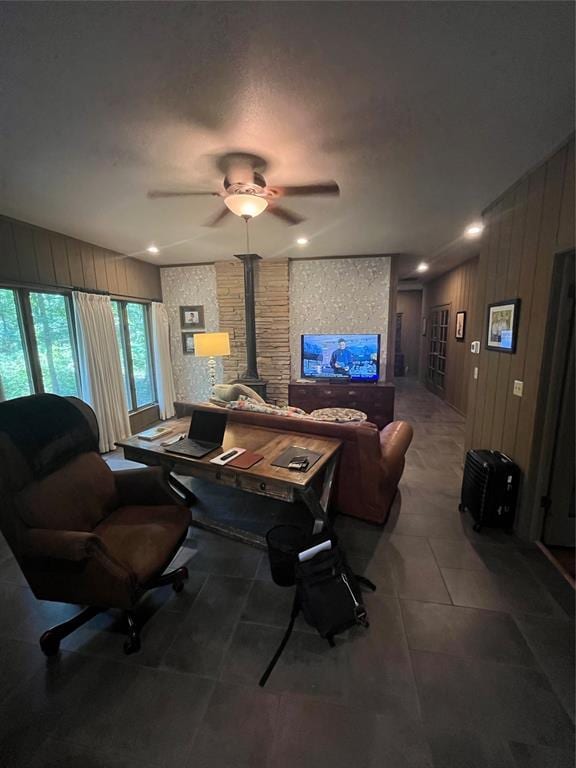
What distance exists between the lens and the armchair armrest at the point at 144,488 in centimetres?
201

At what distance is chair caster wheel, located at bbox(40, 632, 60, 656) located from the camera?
1.50 meters

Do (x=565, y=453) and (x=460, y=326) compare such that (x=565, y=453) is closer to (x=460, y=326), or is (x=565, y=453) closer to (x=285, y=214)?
(x=285, y=214)

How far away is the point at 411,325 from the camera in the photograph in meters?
9.32

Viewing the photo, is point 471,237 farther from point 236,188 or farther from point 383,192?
point 236,188

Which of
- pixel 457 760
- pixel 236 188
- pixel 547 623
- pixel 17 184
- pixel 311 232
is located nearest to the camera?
pixel 457 760

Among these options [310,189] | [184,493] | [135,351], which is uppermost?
[310,189]

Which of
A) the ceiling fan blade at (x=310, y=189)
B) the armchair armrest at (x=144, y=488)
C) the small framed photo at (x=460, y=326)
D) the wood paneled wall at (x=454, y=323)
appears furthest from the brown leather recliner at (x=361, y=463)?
the small framed photo at (x=460, y=326)

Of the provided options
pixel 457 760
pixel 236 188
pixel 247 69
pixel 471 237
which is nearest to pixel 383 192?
pixel 236 188

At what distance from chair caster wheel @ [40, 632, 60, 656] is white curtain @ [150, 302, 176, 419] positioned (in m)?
4.15

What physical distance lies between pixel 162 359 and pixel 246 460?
4.00 meters

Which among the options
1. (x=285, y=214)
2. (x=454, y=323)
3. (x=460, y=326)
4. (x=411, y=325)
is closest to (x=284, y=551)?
(x=285, y=214)

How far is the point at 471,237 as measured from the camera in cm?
389

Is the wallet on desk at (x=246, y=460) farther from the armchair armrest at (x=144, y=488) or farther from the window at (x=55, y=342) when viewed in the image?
the window at (x=55, y=342)

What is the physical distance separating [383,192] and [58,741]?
12.2ft
